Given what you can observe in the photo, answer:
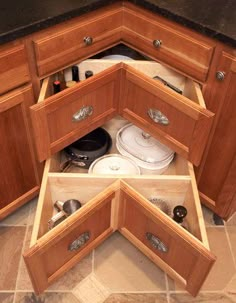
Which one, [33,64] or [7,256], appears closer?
[33,64]

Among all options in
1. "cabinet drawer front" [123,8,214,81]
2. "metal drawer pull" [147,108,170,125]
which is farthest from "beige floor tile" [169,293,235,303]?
"cabinet drawer front" [123,8,214,81]

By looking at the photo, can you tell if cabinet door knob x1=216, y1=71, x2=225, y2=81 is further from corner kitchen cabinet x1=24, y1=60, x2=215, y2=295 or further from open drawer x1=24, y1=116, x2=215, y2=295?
open drawer x1=24, y1=116, x2=215, y2=295

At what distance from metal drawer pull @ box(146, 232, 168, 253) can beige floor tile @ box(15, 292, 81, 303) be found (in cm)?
34

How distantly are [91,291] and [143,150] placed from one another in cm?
55

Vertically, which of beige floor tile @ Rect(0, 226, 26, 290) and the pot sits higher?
the pot

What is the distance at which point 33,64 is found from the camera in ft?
3.27

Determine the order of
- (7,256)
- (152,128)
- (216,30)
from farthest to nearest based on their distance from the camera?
(7,256)
(152,128)
(216,30)

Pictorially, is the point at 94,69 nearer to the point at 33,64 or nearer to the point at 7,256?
the point at 33,64

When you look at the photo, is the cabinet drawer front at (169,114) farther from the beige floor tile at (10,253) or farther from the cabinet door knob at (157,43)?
the beige floor tile at (10,253)

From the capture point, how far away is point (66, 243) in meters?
1.00

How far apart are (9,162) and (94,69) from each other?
0.44 meters

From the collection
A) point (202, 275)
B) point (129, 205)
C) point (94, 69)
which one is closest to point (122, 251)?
point (129, 205)

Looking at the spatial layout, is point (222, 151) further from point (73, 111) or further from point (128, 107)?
point (73, 111)

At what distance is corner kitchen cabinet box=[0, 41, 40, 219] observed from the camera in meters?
0.94
